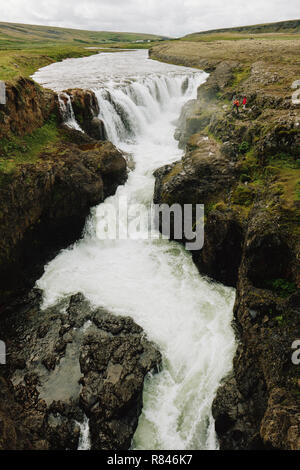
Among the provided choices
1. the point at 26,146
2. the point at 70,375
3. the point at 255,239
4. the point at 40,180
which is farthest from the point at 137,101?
the point at 70,375

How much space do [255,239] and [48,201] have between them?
1091 centimetres

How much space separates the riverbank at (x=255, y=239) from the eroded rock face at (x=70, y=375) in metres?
3.17

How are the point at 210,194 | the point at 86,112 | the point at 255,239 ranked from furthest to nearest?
1. the point at 86,112
2. the point at 210,194
3. the point at 255,239

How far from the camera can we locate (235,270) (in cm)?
1231

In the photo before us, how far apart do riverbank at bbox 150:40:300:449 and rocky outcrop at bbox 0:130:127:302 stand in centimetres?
427

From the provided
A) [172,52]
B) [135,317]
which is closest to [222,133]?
[135,317]

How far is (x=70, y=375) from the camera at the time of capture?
31.9ft

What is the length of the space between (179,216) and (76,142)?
9.86m

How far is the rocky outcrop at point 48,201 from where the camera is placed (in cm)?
1245

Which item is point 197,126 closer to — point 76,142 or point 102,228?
point 76,142

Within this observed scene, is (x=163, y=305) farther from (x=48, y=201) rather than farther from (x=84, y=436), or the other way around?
(x=48, y=201)

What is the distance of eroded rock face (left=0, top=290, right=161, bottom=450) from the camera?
27.3 ft

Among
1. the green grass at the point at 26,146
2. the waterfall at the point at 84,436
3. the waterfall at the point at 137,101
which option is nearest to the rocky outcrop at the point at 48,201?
the green grass at the point at 26,146

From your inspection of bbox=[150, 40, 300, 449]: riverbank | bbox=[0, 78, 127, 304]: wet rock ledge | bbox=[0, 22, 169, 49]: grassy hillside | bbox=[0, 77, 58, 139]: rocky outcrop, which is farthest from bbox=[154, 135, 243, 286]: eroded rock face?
bbox=[0, 22, 169, 49]: grassy hillside
